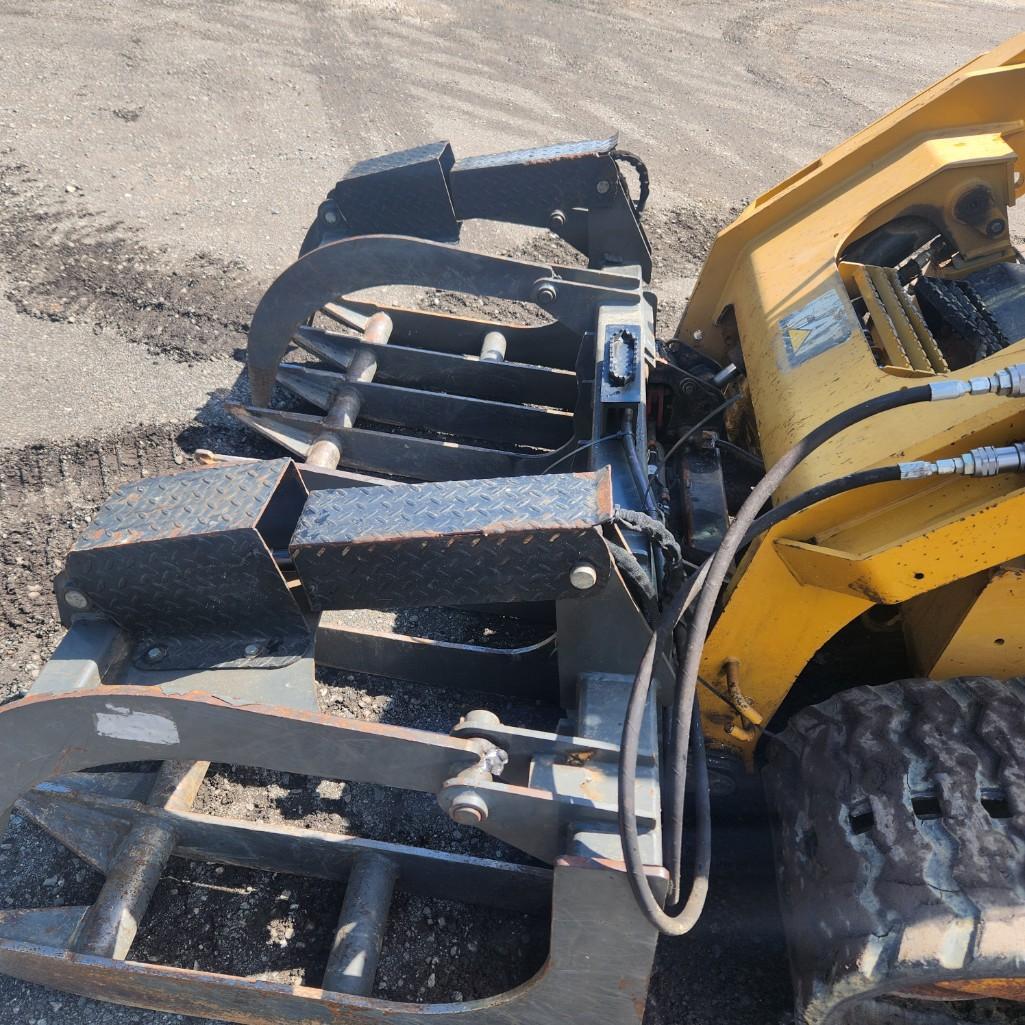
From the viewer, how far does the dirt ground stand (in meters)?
2.68

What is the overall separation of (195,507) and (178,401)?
280 centimetres

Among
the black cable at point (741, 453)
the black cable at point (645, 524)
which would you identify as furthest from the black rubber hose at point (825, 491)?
the black cable at point (741, 453)

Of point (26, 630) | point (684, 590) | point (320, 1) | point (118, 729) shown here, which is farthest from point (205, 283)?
point (320, 1)

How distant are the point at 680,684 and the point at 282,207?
226 inches

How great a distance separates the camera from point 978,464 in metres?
1.77

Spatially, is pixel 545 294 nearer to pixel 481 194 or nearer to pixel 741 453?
pixel 481 194

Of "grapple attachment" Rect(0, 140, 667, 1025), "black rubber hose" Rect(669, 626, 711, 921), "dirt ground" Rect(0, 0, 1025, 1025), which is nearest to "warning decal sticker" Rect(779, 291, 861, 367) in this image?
"grapple attachment" Rect(0, 140, 667, 1025)

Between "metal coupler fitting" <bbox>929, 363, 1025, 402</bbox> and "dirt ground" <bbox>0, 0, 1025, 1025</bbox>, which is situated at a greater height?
"metal coupler fitting" <bbox>929, 363, 1025, 402</bbox>

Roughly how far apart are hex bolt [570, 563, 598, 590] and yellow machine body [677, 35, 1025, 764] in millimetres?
462

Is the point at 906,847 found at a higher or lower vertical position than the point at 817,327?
lower

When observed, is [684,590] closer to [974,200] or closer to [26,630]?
[974,200]

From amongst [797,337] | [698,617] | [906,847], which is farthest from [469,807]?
[797,337]

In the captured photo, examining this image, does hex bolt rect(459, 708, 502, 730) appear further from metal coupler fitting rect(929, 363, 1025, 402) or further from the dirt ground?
metal coupler fitting rect(929, 363, 1025, 402)

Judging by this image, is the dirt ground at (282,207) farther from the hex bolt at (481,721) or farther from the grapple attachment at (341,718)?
the hex bolt at (481,721)
